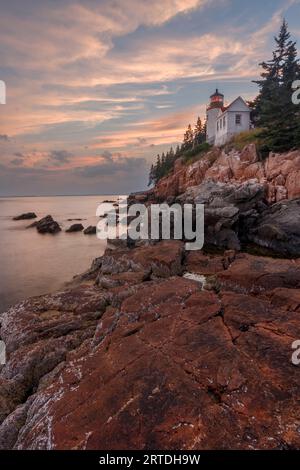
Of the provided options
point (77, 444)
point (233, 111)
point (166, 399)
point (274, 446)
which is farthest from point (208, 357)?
point (233, 111)

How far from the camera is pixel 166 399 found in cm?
573

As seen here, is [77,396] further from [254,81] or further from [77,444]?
[254,81]

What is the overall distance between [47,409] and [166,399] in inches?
116

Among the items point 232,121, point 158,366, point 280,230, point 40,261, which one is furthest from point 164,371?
point 232,121

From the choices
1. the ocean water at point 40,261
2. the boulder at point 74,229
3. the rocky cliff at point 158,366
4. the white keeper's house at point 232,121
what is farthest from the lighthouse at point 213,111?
the rocky cliff at point 158,366

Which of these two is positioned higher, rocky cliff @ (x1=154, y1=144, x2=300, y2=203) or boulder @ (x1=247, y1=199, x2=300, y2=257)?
rocky cliff @ (x1=154, y1=144, x2=300, y2=203)

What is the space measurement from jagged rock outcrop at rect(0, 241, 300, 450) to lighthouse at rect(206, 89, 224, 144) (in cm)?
6301

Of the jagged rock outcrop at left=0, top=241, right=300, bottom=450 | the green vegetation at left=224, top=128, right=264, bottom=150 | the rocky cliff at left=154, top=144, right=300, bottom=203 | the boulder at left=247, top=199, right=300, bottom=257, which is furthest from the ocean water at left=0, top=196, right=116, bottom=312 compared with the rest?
the green vegetation at left=224, top=128, right=264, bottom=150

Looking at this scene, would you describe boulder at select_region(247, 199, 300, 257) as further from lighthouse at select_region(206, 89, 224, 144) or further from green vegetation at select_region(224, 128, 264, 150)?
lighthouse at select_region(206, 89, 224, 144)

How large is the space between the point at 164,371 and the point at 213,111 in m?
73.2

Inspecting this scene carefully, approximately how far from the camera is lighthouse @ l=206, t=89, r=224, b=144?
68250 millimetres

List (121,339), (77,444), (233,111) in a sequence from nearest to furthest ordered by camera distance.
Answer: (77,444), (121,339), (233,111)

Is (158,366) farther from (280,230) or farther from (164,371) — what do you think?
(280,230)
